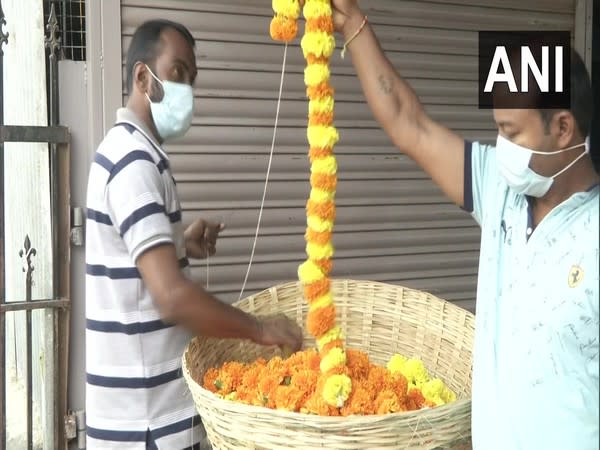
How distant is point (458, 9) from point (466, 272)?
1.55 m

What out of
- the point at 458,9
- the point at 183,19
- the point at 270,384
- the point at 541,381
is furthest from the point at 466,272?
the point at 541,381

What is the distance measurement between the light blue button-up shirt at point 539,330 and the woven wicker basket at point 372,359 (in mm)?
146

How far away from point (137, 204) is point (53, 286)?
5.01ft

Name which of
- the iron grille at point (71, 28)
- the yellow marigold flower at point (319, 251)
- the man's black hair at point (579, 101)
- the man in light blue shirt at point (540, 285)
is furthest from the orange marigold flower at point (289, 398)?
the iron grille at point (71, 28)

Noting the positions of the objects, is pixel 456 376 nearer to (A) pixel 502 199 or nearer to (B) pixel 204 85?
(A) pixel 502 199

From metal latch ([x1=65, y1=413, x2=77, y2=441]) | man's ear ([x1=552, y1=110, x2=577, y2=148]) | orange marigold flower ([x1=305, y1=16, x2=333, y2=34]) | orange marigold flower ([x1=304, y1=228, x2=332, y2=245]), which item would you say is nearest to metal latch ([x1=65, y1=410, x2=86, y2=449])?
metal latch ([x1=65, y1=413, x2=77, y2=441])

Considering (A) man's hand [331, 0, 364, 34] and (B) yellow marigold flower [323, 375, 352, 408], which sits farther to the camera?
(A) man's hand [331, 0, 364, 34]

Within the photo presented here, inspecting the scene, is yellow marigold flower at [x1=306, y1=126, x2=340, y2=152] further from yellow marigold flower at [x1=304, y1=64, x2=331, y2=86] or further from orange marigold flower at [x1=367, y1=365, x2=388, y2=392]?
orange marigold flower at [x1=367, y1=365, x2=388, y2=392]

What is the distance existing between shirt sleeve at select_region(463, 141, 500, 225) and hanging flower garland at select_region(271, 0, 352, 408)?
358mm

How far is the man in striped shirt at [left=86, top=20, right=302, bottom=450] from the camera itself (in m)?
1.97

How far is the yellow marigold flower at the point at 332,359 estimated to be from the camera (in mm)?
1961

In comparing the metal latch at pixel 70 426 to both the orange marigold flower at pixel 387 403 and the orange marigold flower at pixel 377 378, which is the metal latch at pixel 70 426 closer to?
the orange marigold flower at pixel 377 378

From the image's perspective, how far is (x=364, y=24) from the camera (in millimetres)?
1974

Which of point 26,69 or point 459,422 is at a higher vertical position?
point 26,69
